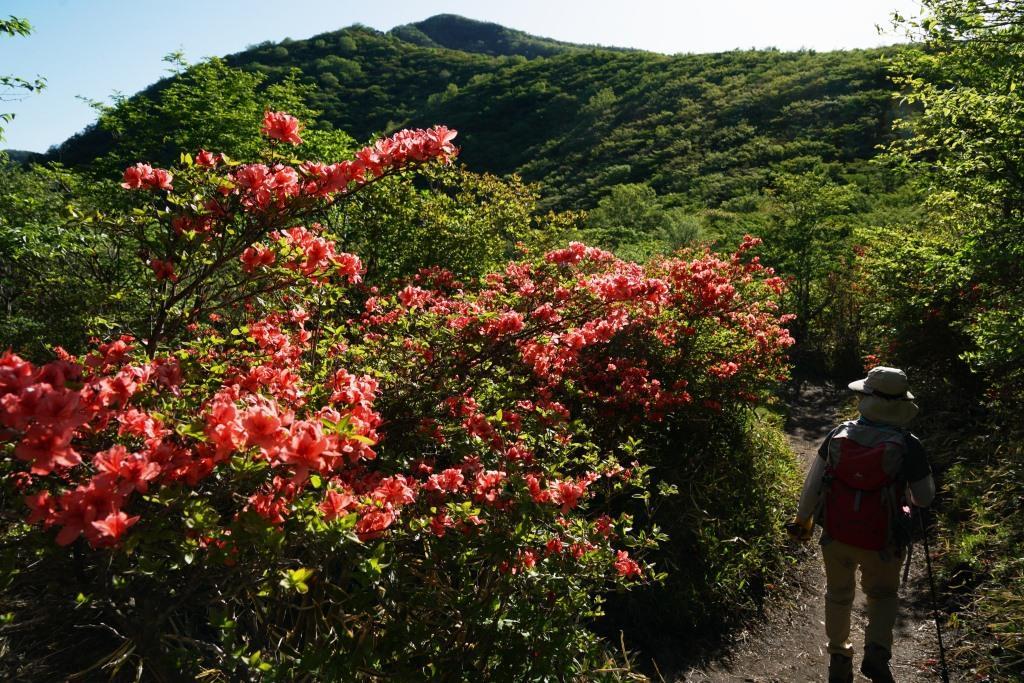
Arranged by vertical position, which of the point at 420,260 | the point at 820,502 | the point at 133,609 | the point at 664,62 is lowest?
the point at 820,502

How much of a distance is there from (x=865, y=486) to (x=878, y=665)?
3.36 feet

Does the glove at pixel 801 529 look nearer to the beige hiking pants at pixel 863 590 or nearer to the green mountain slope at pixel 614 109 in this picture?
the beige hiking pants at pixel 863 590

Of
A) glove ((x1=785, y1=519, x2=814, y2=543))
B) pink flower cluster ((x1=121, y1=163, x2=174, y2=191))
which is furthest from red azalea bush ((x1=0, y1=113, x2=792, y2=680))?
glove ((x1=785, y1=519, x2=814, y2=543))

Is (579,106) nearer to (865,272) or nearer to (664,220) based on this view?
(664,220)

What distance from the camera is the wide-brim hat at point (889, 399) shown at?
341 cm

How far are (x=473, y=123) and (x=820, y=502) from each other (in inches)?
1941

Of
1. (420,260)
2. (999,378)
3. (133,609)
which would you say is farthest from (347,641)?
(999,378)

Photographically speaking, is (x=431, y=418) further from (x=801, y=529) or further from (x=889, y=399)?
(x=889, y=399)

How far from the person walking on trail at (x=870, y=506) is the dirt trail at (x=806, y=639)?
2.18 feet

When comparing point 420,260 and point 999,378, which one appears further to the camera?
point 420,260

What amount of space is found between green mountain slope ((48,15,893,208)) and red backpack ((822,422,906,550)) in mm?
27880

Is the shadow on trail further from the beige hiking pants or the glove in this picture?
the glove

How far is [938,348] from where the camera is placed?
315 inches

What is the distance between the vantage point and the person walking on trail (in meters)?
3.21
